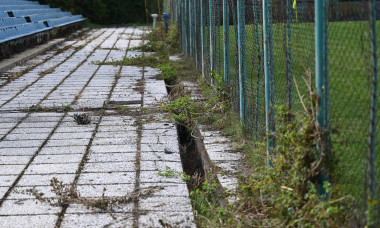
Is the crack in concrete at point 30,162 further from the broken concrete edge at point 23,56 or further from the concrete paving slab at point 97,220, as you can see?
the broken concrete edge at point 23,56

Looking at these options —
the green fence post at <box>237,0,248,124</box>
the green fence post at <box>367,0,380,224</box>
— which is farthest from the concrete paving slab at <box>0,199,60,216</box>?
the green fence post at <box>237,0,248,124</box>

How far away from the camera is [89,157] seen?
4.22 meters

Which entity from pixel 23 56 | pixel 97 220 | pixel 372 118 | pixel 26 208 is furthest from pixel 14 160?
pixel 23 56

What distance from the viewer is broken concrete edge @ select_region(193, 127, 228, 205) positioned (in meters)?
3.40

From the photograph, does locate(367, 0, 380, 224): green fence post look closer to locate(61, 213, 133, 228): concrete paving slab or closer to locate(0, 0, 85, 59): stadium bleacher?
locate(61, 213, 133, 228): concrete paving slab

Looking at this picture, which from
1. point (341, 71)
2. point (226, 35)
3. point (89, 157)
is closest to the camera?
point (341, 71)

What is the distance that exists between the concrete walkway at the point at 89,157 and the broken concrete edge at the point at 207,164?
0.21 metres

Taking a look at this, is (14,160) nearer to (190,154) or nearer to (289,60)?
(190,154)

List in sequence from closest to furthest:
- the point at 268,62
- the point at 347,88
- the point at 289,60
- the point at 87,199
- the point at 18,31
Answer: the point at 347,88, the point at 289,60, the point at 87,199, the point at 268,62, the point at 18,31

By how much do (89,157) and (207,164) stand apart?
0.97 metres

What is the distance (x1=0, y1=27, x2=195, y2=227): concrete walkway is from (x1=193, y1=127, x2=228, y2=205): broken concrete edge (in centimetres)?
21

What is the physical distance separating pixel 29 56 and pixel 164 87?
5156 mm

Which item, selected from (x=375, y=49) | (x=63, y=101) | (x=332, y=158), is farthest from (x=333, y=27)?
(x=63, y=101)

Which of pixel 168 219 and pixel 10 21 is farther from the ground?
pixel 10 21
